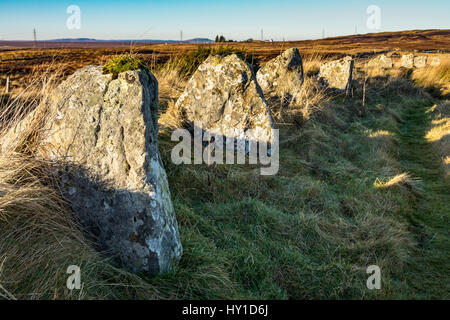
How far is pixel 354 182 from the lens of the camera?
209 inches

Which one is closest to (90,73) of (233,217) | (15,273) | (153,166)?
(153,166)

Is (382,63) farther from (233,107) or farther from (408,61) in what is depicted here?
(233,107)

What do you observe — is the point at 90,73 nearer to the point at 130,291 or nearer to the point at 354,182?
the point at 130,291

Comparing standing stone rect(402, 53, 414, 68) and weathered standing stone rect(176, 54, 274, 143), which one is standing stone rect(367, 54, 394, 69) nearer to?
standing stone rect(402, 53, 414, 68)

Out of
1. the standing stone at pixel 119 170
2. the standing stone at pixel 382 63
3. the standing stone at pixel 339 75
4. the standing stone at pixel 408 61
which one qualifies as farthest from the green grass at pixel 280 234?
the standing stone at pixel 408 61

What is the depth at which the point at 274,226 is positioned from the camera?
3.75 m

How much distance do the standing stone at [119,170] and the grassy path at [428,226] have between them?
2.15 m

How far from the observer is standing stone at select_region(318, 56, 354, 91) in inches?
444

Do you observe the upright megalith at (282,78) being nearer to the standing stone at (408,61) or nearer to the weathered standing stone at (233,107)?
the weathered standing stone at (233,107)

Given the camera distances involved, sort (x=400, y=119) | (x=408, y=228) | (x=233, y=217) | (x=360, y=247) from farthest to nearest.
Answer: (x=400, y=119) → (x=408, y=228) → (x=233, y=217) → (x=360, y=247)

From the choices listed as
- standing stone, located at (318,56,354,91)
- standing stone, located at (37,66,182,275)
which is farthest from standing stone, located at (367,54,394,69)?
standing stone, located at (37,66,182,275)

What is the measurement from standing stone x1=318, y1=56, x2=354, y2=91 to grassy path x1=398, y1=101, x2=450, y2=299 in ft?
11.9

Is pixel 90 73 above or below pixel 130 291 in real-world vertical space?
above
